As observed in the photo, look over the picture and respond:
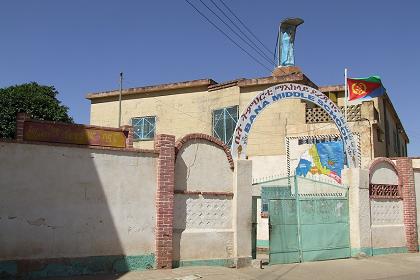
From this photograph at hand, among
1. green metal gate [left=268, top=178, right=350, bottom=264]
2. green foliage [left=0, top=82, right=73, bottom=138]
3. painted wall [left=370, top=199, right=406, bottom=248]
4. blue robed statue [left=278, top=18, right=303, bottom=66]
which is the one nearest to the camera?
green metal gate [left=268, top=178, right=350, bottom=264]

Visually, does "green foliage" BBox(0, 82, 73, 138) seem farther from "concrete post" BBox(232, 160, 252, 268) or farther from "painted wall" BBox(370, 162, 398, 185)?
"painted wall" BBox(370, 162, 398, 185)

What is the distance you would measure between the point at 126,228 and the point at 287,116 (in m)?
11.9

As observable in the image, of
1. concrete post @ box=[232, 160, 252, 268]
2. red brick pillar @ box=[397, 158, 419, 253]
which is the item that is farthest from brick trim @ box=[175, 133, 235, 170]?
red brick pillar @ box=[397, 158, 419, 253]

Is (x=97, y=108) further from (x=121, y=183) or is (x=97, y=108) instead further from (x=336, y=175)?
(x=121, y=183)

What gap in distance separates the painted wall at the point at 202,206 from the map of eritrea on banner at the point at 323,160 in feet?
28.1

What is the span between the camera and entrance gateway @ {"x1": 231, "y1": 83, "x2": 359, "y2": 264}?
12.3 meters

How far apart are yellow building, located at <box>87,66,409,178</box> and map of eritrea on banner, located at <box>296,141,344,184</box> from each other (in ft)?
1.86

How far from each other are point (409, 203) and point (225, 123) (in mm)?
8940

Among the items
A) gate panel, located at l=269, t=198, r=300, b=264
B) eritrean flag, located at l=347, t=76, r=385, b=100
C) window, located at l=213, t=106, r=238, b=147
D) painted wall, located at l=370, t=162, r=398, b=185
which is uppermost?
eritrean flag, located at l=347, t=76, r=385, b=100

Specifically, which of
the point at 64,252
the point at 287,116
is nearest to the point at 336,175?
the point at 287,116

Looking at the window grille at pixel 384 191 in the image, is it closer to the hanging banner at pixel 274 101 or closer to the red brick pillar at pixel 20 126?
the hanging banner at pixel 274 101

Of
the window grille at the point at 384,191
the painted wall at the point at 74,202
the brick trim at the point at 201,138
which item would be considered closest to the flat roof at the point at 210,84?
the window grille at the point at 384,191

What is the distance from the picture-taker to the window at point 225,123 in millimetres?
21172

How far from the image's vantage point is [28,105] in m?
21.7
